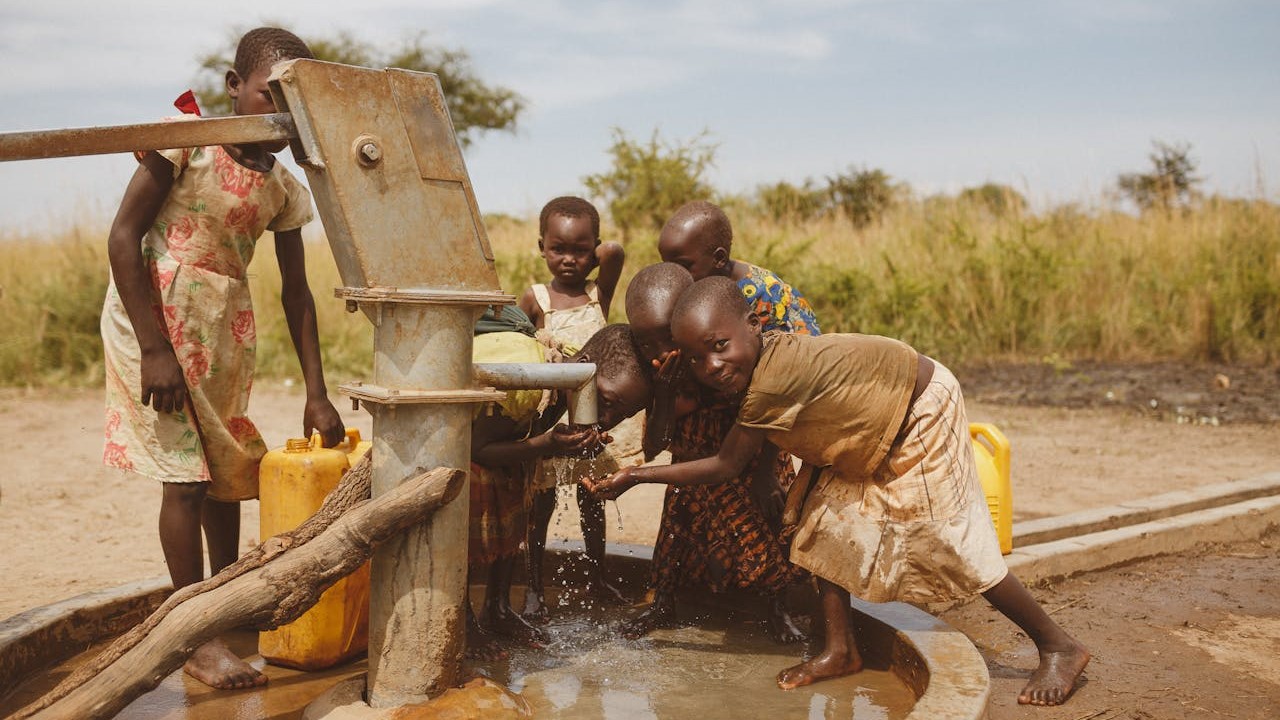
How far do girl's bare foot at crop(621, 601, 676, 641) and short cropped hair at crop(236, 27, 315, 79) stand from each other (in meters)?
1.89

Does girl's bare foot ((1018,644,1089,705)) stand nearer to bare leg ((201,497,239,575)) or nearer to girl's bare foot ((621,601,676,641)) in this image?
girl's bare foot ((621,601,676,641))

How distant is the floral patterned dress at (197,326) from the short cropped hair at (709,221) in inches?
47.8

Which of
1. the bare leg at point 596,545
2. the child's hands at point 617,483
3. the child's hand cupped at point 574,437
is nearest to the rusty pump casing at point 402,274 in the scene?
the child's hand cupped at point 574,437

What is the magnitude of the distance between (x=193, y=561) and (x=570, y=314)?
1.55 meters

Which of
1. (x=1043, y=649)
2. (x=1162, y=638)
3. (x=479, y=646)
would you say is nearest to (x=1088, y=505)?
(x=1162, y=638)

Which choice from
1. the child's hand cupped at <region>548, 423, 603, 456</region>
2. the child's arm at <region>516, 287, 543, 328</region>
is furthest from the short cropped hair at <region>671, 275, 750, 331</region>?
the child's arm at <region>516, 287, 543, 328</region>

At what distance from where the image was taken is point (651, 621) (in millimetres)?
3406

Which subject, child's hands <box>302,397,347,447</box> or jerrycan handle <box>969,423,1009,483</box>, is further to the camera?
jerrycan handle <box>969,423,1009,483</box>

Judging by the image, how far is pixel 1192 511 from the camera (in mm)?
5016

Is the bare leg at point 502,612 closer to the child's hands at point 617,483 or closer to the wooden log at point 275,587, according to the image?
the child's hands at point 617,483

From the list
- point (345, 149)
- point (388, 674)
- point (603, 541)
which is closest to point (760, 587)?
point (603, 541)

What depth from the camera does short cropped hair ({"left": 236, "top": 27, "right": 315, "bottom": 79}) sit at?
2.74 m

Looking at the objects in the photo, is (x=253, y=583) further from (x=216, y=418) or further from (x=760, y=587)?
(x=760, y=587)

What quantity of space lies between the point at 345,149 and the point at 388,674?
1.17 m
